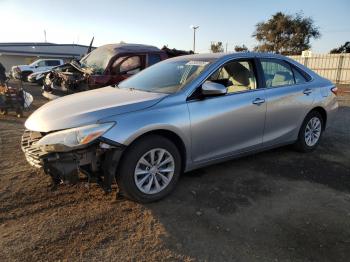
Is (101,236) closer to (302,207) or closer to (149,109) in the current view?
(149,109)

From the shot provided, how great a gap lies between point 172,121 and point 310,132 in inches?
121

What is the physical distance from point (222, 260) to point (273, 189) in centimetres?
176

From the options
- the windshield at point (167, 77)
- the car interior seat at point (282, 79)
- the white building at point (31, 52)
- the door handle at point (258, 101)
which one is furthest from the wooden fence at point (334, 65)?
the white building at point (31, 52)

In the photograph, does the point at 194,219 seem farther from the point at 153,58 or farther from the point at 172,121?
the point at 153,58

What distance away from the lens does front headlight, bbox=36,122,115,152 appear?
348 centimetres

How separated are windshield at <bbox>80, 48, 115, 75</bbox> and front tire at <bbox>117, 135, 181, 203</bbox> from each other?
17.7 ft

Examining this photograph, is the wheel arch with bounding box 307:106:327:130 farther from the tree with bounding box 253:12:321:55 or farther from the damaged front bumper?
the tree with bounding box 253:12:321:55

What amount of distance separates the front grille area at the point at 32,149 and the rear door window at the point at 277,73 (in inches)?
126

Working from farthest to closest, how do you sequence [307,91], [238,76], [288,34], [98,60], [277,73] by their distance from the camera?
[288,34] → [98,60] → [307,91] → [277,73] → [238,76]

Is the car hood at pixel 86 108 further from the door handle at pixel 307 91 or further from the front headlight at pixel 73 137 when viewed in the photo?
the door handle at pixel 307 91

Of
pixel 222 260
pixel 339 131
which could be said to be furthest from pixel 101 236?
pixel 339 131

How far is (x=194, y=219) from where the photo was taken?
12.0ft

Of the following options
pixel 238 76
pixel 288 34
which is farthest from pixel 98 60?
pixel 288 34

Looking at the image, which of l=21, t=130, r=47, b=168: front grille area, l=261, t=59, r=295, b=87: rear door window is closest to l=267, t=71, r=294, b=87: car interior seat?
l=261, t=59, r=295, b=87: rear door window
